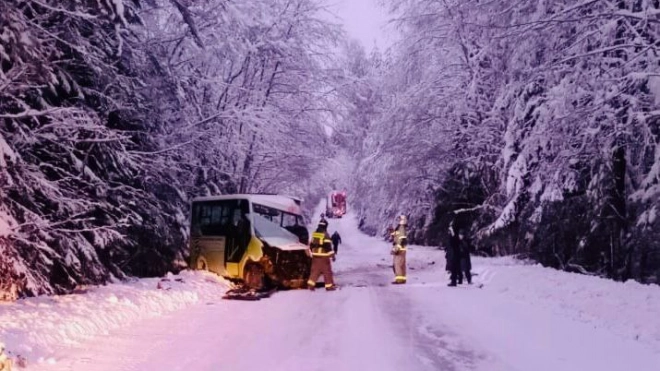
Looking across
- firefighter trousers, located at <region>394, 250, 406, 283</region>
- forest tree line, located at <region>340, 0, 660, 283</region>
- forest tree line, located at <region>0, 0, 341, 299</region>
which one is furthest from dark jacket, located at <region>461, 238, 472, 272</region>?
forest tree line, located at <region>0, 0, 341, 299</region>

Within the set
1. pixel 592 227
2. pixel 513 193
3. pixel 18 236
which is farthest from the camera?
pixel 513 193

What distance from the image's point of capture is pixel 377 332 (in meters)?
10.3

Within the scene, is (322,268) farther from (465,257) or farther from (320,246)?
(465,257)

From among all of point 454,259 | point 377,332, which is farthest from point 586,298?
point 377,332

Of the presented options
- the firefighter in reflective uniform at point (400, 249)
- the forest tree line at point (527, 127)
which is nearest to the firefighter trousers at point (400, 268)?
the firefighter in reflective uniform at point (400, 249)

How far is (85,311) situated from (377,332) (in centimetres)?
470

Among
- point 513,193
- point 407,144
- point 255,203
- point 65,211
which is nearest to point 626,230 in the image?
point 513,193

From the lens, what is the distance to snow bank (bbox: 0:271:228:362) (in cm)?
824

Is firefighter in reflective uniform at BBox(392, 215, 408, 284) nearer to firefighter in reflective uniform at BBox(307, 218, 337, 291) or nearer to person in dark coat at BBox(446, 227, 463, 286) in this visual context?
person in dark coat at BBox(446, 227, 463, 286)

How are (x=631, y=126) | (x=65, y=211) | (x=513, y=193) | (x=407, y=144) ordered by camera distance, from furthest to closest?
(x=407, y=144)
(x=513, y=193)
(x=631, y=126)
(x=65, y=211)

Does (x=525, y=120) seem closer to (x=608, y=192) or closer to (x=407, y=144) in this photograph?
(x=608, y=192)

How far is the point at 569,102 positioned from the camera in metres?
14.3

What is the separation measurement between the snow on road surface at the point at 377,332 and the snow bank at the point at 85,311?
0.05 metres

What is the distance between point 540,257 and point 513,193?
10.4 ft
